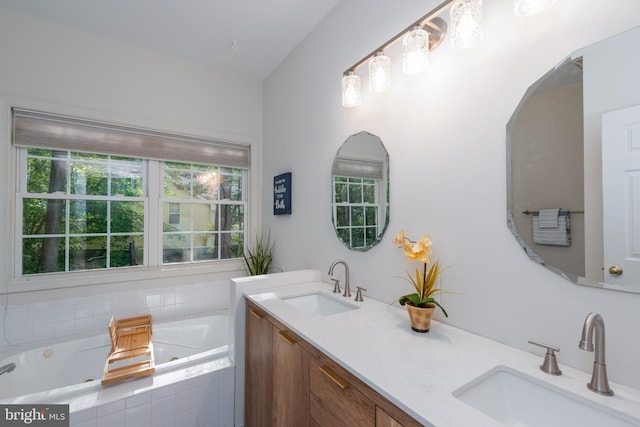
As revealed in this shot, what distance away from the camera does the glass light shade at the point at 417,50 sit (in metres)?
1.17

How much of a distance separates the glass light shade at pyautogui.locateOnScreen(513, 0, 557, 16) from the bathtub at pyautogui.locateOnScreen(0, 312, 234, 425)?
90.9 inches

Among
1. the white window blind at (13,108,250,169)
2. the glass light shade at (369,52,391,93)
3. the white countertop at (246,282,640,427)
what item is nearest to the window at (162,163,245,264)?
the white window blind at (13,108,250,169)

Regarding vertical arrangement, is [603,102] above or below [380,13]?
below

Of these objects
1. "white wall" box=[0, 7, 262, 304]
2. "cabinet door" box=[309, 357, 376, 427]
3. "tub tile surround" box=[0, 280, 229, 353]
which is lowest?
"tub tile surround" box=[0, 280, 229, 353]

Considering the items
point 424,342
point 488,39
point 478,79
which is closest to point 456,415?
point 424,342

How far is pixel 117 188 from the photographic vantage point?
2445 mm

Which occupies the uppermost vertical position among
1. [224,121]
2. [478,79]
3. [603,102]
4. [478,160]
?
[224,121]

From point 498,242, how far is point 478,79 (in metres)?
0.67

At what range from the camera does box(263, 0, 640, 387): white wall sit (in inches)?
32.5

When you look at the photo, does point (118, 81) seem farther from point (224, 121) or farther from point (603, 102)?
point (603, 102)

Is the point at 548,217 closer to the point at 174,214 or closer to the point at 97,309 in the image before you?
the point at 174,214

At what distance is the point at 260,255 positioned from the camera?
2.77 metres

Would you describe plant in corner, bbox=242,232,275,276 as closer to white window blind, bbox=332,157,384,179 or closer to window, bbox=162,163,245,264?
window, bbox=162,163,245,264

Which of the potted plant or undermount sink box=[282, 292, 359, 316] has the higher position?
the potted plant
